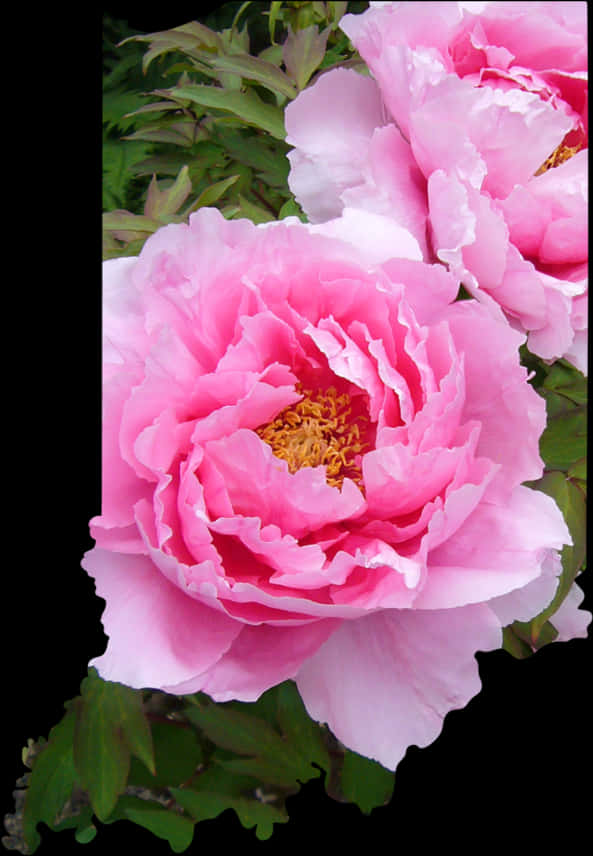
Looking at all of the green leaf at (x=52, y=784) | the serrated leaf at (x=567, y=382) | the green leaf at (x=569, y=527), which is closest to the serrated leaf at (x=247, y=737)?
Result: the green leaf at (x=52, y=784)

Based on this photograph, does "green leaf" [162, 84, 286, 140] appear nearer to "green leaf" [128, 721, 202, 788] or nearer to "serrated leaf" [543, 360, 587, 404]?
"serrated leaf" [543, 360, 587, 404]

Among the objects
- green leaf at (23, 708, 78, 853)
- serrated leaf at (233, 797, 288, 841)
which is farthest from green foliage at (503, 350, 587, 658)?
green leaf at (23, 708, 78, 853)

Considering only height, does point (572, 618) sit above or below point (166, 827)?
above

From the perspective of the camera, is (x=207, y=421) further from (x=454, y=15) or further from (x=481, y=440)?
(x=454, y=15)

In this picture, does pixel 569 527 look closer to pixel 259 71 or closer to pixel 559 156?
pixel 559 156

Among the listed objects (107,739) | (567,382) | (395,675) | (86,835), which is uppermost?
(567,382)

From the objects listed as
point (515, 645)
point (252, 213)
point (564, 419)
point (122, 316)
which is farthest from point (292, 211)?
point (515, 645)
